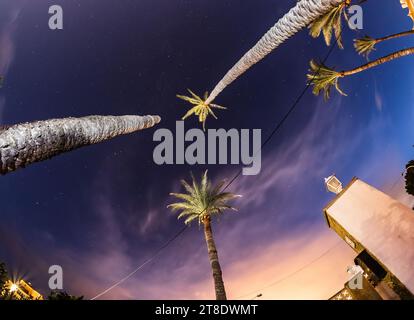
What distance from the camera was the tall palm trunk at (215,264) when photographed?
1529 cm

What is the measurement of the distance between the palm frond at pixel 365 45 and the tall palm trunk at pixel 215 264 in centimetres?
1421

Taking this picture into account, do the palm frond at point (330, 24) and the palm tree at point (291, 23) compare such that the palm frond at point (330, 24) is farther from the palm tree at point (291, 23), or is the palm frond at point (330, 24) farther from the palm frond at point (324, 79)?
the palm tree at point (291, 23)

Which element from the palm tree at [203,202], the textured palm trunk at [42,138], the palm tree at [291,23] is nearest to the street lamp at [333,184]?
the palm tree at [203,202]

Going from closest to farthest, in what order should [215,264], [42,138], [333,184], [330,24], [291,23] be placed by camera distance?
[42,138], [291,23], [330,24], [215,264], [333,184]

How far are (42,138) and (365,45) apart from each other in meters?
15.2

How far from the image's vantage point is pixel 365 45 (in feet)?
44.6

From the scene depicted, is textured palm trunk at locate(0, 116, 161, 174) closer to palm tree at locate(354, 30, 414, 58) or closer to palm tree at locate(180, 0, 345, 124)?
palm tree at locate(180, 0, 345, 124)

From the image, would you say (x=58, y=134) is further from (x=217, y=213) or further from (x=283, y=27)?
(x=217, y=213)

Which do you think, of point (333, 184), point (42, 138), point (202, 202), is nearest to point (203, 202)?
point (202, 202)

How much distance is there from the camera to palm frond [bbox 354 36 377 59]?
13469 millimetres

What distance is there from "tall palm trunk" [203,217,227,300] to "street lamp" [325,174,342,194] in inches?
444

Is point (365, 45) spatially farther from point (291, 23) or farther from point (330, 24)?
point (291, 23)
